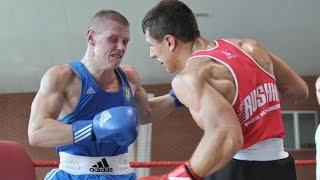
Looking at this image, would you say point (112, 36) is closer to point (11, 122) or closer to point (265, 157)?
point (265, 157)

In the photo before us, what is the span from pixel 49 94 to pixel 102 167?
40 cm

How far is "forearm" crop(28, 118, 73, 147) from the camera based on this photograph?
189 cm

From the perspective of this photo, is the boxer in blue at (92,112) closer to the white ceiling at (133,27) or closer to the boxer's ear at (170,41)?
the boxer's ear at (170,41)

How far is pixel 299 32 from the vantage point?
5426 millimetres

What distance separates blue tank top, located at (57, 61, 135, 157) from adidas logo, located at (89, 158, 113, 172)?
38 mm

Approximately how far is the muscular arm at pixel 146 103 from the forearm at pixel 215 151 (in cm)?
119

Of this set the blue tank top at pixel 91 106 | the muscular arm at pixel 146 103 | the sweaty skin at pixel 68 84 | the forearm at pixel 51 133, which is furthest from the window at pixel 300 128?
the forearm at pixel 51 133

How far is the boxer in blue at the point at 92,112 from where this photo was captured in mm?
1868

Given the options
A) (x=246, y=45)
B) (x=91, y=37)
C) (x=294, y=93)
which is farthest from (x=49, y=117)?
(x=294, y=93)

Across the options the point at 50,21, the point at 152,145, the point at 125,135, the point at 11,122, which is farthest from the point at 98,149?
the point at 11,122

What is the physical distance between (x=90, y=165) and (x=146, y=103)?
21.1 inches

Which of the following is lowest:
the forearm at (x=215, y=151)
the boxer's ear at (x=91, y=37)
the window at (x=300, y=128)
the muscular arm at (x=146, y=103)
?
the window at (x=300, y=128)

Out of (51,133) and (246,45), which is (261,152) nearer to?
(246,45)

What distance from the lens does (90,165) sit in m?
2.04
